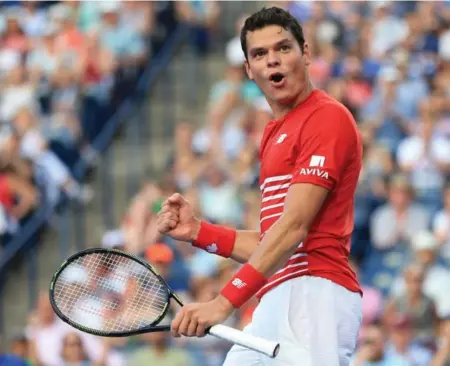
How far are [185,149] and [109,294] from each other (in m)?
5.56

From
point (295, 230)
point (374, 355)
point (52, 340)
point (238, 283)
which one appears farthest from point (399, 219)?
point (238, 283)

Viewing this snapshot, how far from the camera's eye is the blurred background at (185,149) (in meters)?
9.41

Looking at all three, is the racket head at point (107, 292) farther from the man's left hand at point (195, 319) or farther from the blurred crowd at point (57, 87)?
the blurred crowd at point (57, 87)

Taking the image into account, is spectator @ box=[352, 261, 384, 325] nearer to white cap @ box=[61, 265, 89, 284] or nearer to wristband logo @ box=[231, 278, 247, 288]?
white cap @ box=[61, 265, 89, 284]

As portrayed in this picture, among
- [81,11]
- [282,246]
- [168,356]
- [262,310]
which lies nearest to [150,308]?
[262,310]

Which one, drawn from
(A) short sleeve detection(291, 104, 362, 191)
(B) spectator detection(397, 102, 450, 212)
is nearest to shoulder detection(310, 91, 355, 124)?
(A) short sleeve detection(291, 104, 362, 191)

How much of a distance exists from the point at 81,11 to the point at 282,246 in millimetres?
9052

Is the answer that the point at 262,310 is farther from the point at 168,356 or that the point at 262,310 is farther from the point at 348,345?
the point at 168,356

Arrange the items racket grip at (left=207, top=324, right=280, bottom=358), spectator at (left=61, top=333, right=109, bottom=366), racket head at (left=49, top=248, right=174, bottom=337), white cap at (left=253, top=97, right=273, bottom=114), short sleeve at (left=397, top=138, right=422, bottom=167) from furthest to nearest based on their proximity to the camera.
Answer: white cap at (left=253, top=97, right=273, bottom=114)
short sleeve at (left=397, top=138, right=422, bottom=167)
spectator at (left=61, top=333, right=109, bottom=366)
racket head at (left=49, top=248, right=174, bottom=337)
racket grip at (left=207, top=324, right=280, bottom=358)

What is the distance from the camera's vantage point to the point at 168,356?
8.85 meters

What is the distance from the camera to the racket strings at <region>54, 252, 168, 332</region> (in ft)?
17.4

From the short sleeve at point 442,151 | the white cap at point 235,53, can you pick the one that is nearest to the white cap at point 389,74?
the short sleeve at point 442,151

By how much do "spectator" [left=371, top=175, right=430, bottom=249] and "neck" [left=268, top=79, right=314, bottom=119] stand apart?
5058mm

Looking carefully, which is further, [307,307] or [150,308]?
[150,308]
